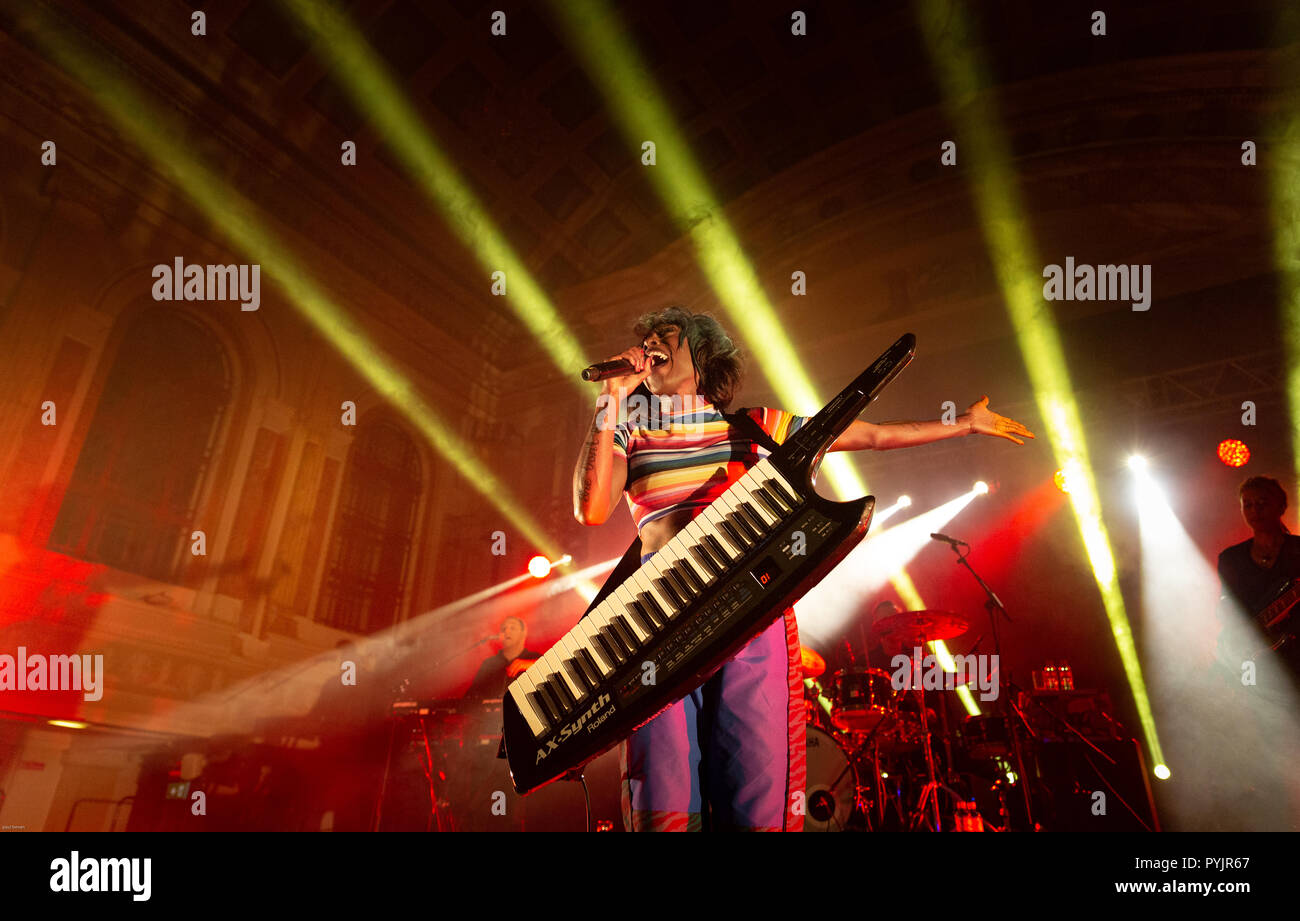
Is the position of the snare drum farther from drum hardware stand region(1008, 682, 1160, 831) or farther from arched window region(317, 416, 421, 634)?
arched window region(317, 416, 421, 634)

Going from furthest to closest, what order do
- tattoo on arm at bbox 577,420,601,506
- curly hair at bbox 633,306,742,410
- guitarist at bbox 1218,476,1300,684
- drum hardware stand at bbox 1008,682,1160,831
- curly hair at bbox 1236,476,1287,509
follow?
drum hardware stand at bbox 1008,682,1160,831 → curly hair at bbox 1236,476,1287,509 → guitarist at bbox 1218,476,1300,684 → curly hair at bbox 633,306,742,410 → tattoo on arm at bbox 577,420,601,506

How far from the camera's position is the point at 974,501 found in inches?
379

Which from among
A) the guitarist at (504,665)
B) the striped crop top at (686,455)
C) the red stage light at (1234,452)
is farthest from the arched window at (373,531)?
the red stage light at (1234,452)

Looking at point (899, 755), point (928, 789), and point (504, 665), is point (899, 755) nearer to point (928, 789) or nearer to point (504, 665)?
point (928, 789)

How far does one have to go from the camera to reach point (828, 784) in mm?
5316

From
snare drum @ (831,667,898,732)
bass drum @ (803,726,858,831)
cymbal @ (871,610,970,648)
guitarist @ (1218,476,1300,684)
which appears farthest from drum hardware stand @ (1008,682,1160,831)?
guitarist @ (1218,476,1300,684)

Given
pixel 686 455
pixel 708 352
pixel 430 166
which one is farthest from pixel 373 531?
pixel 686 455

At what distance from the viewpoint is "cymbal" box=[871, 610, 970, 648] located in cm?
580

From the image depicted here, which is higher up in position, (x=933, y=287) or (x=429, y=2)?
(x=429, y=2)

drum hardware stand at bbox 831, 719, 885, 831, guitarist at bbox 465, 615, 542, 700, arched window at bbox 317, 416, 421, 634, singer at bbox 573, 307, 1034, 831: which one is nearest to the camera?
singer at bbox 573, 307, 1034, 831

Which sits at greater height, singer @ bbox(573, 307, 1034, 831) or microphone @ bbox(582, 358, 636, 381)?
microphone @ bbox(582, 358, 636, 381)

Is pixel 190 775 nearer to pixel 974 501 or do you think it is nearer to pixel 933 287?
pixel 974 501

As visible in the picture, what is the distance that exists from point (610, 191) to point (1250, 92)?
8180 mm
